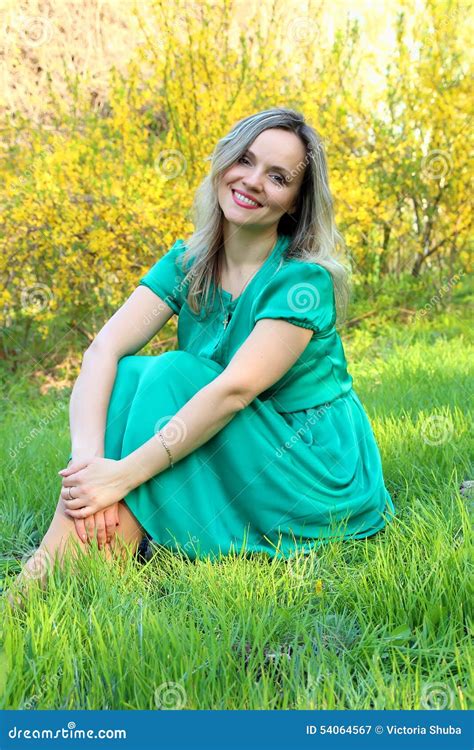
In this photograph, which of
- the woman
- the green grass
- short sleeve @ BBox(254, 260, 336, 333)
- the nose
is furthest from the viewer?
the nose

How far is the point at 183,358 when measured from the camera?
2166mm

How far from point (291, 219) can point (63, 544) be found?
116 cm

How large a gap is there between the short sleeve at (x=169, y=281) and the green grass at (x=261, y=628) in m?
0.82

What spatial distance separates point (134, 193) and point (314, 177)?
2.50m

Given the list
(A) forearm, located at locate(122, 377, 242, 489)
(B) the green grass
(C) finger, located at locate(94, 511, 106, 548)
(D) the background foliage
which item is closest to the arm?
(A) forearm, located at locate(122, 377, 242, 489)

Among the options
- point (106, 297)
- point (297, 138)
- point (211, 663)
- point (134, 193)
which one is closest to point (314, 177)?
point (297, 138)

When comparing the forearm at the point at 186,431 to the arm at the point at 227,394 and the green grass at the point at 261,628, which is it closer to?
the arm at the point at 227,394

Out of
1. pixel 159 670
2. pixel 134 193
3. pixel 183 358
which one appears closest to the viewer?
pixel 159 670

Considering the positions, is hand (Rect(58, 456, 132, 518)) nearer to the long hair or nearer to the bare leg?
the bare leg

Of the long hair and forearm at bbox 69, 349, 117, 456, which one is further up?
the long hair

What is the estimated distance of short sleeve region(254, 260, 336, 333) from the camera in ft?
7.09

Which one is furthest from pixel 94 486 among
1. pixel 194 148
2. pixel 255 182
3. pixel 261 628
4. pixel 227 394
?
pixel 194 148

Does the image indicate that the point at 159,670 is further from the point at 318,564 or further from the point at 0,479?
the point at 0,479

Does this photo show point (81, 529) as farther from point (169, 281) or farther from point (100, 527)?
point (169, 281)
